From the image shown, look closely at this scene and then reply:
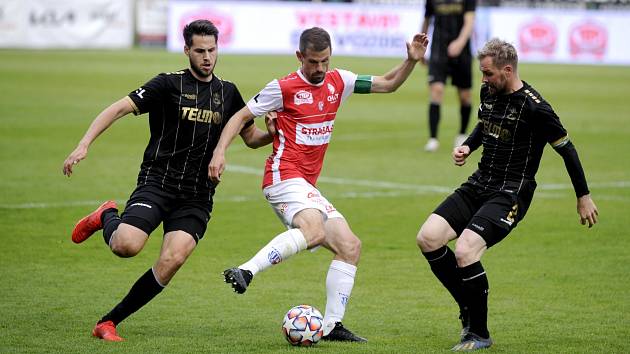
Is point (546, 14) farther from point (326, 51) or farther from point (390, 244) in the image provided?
point (326, 51)

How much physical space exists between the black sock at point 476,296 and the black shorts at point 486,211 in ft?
0.80

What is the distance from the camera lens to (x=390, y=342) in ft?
23.5

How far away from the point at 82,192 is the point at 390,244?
4.35m

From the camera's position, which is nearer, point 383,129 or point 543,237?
point 543,237

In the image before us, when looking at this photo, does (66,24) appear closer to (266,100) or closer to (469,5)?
(469,5)

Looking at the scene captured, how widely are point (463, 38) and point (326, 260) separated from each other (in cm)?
793

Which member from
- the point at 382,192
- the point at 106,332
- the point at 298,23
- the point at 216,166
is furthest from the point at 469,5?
Answer: the point at 298,23

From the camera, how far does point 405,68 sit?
791 cm

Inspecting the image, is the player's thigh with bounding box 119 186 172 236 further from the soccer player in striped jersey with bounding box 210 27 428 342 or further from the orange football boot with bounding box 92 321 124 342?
the orange football boot with bounding box 92 321 124 342

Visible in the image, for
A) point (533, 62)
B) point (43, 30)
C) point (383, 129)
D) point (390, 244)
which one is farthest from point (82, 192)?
point (43, 30)

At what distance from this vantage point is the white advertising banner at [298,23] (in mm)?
39406

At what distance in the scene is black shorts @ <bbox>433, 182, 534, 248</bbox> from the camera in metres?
7.21

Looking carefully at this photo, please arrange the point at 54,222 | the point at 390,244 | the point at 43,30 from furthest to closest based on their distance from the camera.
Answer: the point at 43,30 < the point at 54,222 < the point at 390,244

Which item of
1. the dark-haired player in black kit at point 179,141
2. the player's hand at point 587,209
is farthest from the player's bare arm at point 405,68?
the player's hand at point 587,209
